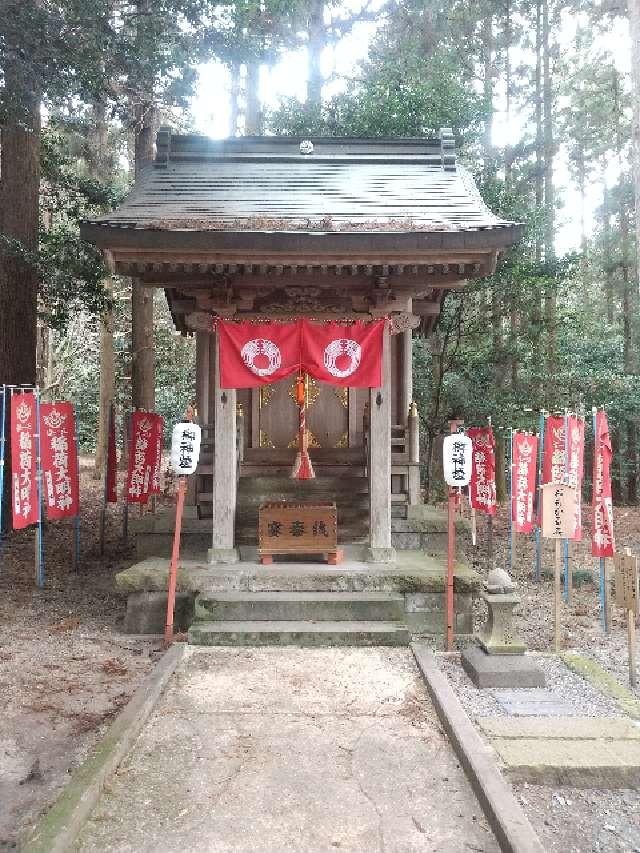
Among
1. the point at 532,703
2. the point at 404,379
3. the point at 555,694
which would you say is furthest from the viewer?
the point at 404,379

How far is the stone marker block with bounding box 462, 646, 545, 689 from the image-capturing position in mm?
5410

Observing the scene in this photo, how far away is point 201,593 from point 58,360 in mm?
17651

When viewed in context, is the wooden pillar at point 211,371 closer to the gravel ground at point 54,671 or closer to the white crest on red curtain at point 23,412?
the white crest on red curtain at point 23,412

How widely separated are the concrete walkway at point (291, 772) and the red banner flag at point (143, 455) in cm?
576

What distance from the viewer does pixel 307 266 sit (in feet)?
23.1

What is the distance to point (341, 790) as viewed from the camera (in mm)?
3770

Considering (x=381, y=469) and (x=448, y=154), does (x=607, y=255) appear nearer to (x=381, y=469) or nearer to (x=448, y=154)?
(x=448, y=154)

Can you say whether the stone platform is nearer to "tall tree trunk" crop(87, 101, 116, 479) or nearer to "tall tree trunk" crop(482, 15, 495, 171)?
"tall tree trunk" crop(87, 101, 116, 479)

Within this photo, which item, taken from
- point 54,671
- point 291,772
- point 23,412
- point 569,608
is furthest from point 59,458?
point 569,608

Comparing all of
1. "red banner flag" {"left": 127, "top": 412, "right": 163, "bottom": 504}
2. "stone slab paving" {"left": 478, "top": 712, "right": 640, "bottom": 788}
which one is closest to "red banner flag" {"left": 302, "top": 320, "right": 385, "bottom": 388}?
"stone slab paving" {"left": 478, "top": 712, "right": 640, "bottom": 788}

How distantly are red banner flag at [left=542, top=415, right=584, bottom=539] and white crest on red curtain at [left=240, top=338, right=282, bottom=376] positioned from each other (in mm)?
4043

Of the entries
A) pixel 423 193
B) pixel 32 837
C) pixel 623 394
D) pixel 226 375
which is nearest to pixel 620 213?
pixel 623 394

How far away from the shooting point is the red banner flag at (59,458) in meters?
9.14

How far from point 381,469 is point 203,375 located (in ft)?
10.6
